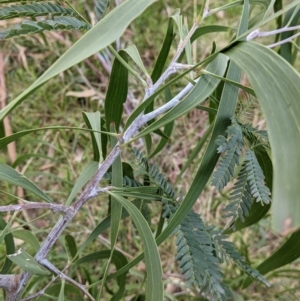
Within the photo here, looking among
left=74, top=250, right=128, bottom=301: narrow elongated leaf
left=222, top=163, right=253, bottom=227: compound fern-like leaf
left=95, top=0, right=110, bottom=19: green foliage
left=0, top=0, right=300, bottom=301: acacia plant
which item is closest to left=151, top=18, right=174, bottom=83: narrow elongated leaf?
left=0, top=0, right=300, bottom=301: acacia plant

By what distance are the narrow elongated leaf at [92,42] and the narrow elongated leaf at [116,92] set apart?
24 centimetres

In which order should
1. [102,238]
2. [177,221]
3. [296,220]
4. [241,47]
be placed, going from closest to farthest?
[296,220] → [241,47] → [177,221] → [102,238]

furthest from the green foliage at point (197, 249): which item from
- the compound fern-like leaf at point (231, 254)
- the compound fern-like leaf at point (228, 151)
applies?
the compound fern-like leaf at point (228, 151)

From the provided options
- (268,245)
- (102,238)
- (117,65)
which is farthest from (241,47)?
(268,245)

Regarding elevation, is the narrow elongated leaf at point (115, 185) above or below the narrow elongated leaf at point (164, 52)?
below

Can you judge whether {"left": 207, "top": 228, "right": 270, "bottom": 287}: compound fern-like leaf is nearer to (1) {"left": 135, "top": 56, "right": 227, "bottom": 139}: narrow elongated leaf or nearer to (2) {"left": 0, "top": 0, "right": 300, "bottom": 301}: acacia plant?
(2) {"left": 0, "top": 0, "right": 300, "bottom": 301}: acacia plant

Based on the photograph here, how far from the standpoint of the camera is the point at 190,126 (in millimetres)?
1462

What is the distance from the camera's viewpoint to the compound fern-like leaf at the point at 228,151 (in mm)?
520

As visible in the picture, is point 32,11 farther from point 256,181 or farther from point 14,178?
point 256,181

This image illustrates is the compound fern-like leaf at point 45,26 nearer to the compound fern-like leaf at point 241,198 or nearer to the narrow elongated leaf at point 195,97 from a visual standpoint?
the narrow elongated leaf at point 195,97

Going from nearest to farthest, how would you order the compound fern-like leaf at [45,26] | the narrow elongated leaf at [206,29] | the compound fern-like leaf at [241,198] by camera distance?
the compound fern-like leaf at [45,26] < the compound fern-like leaf at [241,198] < the narrow elongated leaf at [206,29]

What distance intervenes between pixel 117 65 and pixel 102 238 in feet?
2.26

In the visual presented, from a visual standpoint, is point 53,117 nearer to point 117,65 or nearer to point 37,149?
point 37,149

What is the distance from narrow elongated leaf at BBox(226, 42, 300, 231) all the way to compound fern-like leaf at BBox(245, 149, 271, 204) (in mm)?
188
